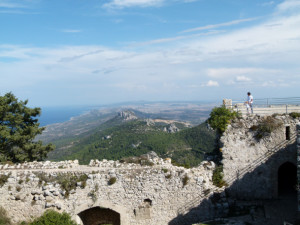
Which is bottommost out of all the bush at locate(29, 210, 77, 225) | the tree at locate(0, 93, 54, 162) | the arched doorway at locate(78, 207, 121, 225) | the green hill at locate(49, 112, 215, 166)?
the green hill at locate(49, 112, 215, 166)

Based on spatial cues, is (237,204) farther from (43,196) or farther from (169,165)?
(43,196)

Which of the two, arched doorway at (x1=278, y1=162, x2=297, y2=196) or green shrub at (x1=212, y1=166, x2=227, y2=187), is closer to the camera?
green shrub at (x1=212, y1=166, x2=227, y2=187)

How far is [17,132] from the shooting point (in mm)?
17906

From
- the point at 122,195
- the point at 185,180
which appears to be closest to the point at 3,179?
the point at 122,195

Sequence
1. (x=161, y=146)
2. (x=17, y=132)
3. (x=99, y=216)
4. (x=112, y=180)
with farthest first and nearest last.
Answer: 1. (x=161, y=146)
2. (x=17, y=132)
3. (x=99, y=216)
4. (x=112, y=180)

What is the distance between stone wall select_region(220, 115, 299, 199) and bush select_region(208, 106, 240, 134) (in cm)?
29

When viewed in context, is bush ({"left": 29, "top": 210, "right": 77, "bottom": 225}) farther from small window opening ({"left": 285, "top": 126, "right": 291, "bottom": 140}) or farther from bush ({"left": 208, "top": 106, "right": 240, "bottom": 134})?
small window opening ({"left": 285, "top": 126, "right": 291, "bottom": 140})

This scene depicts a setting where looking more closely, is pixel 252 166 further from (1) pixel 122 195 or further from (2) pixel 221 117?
(1) pixel 122 195

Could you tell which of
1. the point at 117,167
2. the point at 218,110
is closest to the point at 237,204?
the point at 218,110

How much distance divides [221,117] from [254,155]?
2.50m

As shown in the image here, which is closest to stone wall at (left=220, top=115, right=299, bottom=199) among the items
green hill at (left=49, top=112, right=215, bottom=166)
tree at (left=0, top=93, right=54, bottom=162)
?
tree at (left=0, top=93, right=54, bottom=162)

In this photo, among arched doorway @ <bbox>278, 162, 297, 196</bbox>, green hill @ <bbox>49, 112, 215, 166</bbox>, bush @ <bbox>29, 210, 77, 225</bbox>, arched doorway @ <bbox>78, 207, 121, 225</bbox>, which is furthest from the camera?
green hill @ <bbox>49, 112, 215, 166</bbox>

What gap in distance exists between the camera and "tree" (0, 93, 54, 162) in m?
17.5

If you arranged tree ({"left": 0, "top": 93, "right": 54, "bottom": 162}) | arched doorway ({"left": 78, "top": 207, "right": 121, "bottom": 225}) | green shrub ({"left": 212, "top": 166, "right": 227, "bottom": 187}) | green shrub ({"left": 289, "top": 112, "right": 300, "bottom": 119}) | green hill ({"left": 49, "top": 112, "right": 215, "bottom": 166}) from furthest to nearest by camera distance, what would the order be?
green hill ({"left": 49, "top": 112, "right": 215, "bottom": 166}) → tree ({"left": 0, "top": 93, "right": 54, "bottom": 162}) → arched doorway ({"left": 78, "top": 207, "right": 121, "bottom": 225}) → green shrub ({"left": 212, "top": 166, "right": 227, "bottom": 187}) → green shrub ({"left": 289, "top": 112, "right": 300, "bottom": 119})
